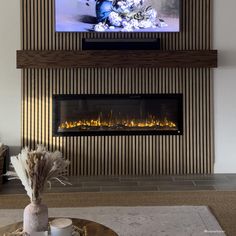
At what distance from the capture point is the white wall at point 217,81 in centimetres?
458

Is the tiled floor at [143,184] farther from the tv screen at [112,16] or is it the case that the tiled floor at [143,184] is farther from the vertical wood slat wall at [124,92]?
the tv screen at [112,16]

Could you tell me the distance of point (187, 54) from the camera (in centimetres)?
442

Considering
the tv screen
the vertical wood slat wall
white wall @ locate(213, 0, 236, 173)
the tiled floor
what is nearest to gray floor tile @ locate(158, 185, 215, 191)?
the tiled floor

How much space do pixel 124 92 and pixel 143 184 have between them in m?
1.09

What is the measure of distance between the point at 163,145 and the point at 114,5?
1.70 meters

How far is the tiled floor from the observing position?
13.4 ft

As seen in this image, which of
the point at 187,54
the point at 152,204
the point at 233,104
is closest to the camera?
the point at 152,204

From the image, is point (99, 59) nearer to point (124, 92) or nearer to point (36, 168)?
point (124, 92)

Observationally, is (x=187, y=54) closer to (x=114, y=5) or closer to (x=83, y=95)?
(x=114, y=5)

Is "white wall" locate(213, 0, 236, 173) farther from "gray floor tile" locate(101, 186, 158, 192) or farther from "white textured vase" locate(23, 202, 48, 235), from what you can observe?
"white textured vase" locate(23, 202, 48, 235)

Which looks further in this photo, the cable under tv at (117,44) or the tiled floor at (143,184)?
the cable under tv at (117,44)

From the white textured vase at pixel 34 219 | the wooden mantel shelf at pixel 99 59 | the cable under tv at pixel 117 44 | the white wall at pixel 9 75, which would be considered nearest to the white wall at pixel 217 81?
the white wall at pixel 9 75

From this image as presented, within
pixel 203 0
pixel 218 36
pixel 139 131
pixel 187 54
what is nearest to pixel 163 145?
pixel 139 131

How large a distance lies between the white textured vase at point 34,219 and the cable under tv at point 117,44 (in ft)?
8.85
